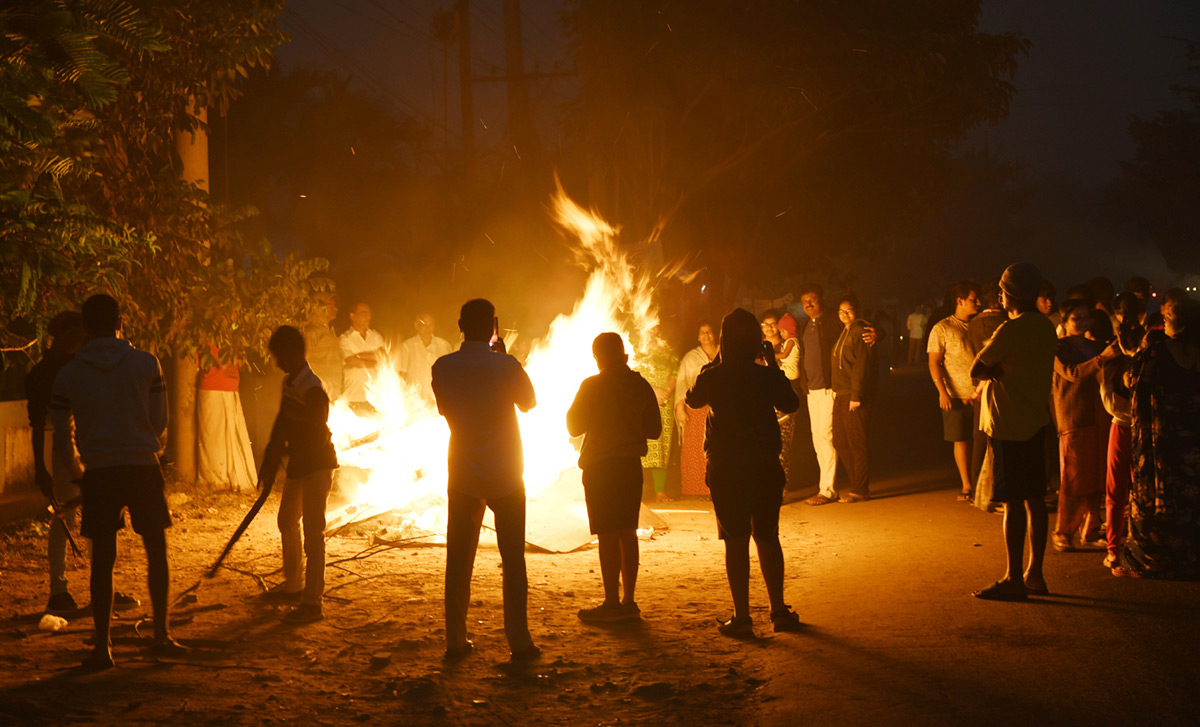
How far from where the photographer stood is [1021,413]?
681 cm

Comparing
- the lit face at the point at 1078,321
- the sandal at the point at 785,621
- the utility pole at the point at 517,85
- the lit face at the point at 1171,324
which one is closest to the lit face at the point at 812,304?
the lit face at the point at 1078,321

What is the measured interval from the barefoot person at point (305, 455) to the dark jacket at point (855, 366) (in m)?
6.15

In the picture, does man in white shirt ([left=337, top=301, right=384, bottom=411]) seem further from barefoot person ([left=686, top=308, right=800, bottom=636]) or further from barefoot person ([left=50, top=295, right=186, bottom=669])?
barefoot person ([left=686, top=308, right=800, bottom=636])

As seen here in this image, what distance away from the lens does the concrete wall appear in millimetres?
10055

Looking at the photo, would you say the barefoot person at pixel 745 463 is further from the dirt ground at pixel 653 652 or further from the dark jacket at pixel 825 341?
the dark jacket at pixel 825 341

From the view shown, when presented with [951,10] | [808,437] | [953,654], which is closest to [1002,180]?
[951,10]

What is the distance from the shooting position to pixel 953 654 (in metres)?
5.53

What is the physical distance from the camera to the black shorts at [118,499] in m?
5.76

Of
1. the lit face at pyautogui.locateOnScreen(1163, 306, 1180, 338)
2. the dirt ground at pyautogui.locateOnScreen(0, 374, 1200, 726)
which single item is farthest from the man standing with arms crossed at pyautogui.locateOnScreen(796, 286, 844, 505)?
the lit face at pyautogui.locateOnScreen(1163, 306, 1180, 338)

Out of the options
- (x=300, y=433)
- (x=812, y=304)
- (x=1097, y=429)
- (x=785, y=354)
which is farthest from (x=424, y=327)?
(x=1097, y=429)

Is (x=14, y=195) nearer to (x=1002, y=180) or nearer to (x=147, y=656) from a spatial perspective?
(x=147, y=656)

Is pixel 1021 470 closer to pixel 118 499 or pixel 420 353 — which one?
pixel 118 499

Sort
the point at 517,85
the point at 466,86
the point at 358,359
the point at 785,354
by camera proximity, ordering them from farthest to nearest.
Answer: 1. the point at 466,86
2. the point at 517,85
3. the point at 358,359
4. the point at 785,354

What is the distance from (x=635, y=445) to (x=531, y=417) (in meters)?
4.12
